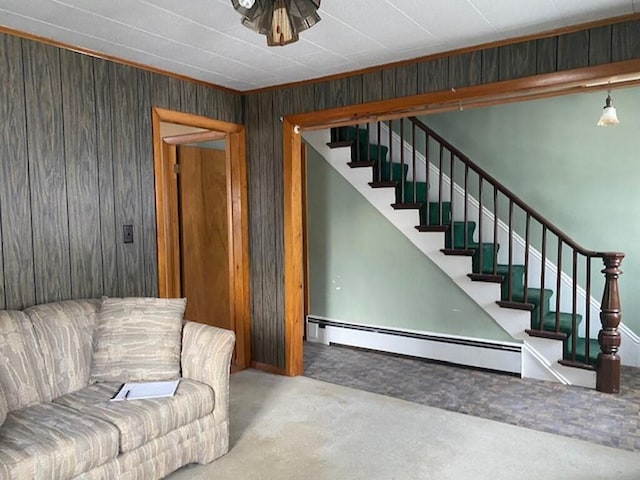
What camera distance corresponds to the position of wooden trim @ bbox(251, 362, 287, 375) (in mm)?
3896

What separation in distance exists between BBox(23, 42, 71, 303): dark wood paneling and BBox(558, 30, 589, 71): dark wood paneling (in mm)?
2926

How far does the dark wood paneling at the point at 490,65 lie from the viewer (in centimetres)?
287

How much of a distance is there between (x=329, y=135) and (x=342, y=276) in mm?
1450

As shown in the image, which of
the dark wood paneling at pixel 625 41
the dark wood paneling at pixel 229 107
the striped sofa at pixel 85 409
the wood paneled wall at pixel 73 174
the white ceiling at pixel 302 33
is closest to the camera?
the striped sofa at pixel 85 409

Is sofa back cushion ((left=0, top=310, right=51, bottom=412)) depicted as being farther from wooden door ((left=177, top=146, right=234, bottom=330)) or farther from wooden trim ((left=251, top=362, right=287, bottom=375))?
wooden door ((left=177, top=146, right=234, bottom=330))

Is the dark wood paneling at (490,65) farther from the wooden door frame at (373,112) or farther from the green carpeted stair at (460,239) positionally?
the green carpeted stair at (460,239)

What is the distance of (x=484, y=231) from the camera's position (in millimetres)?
4484

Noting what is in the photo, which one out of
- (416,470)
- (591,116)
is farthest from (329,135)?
(416,470)

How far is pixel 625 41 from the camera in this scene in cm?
251

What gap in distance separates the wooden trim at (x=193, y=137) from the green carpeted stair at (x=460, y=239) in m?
1.19

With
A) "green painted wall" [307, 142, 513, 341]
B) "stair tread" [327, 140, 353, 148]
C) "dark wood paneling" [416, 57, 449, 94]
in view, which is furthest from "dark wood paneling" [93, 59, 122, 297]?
"green painted wall" [307, 142, 513, 341]

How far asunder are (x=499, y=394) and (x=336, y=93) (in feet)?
8.34

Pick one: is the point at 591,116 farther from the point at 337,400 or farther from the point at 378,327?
the point at 337,400

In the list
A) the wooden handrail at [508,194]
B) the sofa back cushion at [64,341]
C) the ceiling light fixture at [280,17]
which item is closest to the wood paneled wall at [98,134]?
the sofa back cushion at [64,341]
